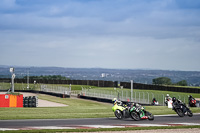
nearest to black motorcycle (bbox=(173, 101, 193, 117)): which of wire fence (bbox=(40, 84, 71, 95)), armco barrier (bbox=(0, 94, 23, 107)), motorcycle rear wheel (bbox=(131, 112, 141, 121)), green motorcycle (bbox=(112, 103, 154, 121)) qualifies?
green motorcycle (bbox=(112, 103, 154, 121))

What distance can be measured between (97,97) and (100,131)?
3905 cm

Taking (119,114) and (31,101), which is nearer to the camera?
(119,114)

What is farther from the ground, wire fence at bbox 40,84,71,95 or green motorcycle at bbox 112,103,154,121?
wire fence at bbox 40,84,71,95

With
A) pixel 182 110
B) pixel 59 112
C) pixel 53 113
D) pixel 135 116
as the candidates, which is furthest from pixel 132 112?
pixel 59 112

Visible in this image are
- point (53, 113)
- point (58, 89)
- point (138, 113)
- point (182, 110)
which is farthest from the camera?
point (58, 89)

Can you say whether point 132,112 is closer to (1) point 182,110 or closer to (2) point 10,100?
(1) point 182,110

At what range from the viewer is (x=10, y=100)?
35219 millimetres

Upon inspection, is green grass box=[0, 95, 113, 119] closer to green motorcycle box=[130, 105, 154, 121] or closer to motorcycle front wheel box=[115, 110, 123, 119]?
motorcycle front wheel box=[115, 110, 123, 119]

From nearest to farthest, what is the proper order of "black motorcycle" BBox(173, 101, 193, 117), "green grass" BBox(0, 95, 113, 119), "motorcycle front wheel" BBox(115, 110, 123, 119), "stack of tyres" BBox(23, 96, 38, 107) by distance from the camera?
"motorcycle front wheel" BBox(115, 110, 123, 119), "green grass" BBox(0, 95, 113, 119), "black motorcycle" BBox(173, 101, 193, 117), "stack of tyres" BBox(23, 96, 38, 107)

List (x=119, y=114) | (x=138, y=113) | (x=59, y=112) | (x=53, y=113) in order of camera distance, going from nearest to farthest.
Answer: (x=138, y=113) → (x=119, y=114) → (x=53, y=113) → (x=59, y=112)

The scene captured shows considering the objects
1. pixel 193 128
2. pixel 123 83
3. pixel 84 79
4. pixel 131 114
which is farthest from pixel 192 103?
pixel 84 79

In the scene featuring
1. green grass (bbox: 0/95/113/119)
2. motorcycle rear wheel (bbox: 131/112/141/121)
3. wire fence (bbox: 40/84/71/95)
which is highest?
wire fence (bbox: 40/84/71/95)

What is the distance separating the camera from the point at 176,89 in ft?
225

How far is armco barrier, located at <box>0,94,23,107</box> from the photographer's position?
1379 inches
